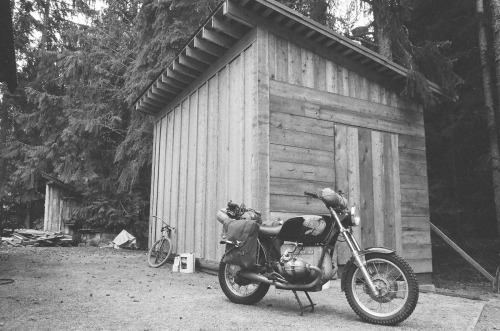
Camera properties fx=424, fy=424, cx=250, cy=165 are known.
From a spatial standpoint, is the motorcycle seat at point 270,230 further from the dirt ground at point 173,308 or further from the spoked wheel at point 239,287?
the dirt ground at point 173,308

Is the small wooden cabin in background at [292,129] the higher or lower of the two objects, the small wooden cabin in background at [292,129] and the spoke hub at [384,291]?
the higher

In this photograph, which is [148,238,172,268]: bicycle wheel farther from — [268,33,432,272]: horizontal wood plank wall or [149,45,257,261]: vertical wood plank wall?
[268,33,432,272]: horizontal wood plank wall

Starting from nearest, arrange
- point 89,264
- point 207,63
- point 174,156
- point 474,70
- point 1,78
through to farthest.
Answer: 1. point 1,78
2. point 207,63
3. point 89,264
4. point 174,156
5. point 474,70

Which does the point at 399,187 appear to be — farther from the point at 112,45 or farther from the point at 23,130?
the point at 23,130

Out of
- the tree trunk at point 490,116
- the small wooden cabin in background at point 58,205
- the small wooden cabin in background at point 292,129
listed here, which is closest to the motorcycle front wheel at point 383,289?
the small wooden cabin in background at point 292,129

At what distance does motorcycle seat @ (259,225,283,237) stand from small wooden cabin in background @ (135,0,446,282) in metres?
1.44

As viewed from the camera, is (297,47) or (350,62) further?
(350,62)

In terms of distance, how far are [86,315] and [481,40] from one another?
10.2 m

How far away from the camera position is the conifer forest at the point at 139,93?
1005 centimetres

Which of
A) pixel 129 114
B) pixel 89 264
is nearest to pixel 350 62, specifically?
pixel 89 264

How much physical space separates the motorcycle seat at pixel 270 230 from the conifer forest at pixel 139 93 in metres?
4.59

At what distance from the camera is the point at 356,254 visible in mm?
3934

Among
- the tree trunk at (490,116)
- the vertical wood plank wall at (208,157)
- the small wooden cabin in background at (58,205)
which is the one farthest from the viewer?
the small wooden cabin in background at (58,205)

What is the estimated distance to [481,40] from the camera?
10023mm
